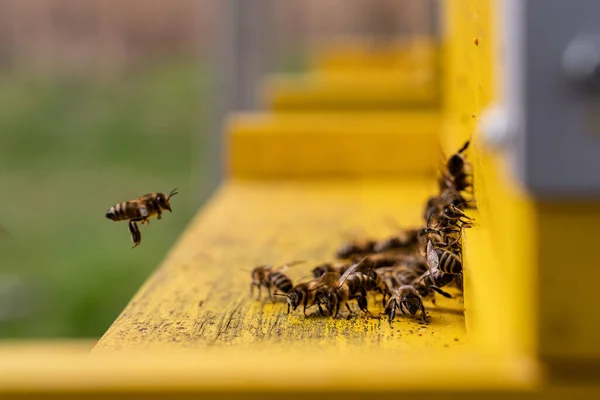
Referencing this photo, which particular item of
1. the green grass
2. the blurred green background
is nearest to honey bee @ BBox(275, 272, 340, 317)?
the green grass

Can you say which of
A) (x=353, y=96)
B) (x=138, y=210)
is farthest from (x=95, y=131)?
(x=138, y=210)

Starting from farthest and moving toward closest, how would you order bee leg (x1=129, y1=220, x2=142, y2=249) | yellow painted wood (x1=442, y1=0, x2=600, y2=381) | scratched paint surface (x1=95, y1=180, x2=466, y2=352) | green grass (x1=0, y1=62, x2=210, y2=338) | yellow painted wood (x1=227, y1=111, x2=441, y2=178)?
green grass (x1=0, y1=62, x2=210, y2=338) → yellow painted wood (x1=227, y1=111, x2=441, y2=178) → bee leg (x1=129, y1=220, x2=142, y2=249) → scratched paint surface (x1=95, y1=180, x2=466, y2=352) → yellow painted wood (x1=442, y1=0, x2=600, y2=381)

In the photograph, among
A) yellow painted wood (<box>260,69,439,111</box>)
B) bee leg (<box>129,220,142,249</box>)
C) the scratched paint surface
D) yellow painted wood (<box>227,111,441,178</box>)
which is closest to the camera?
the scratched paint surface

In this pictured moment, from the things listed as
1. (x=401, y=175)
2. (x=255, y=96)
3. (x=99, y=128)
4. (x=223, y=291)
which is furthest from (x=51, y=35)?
(x=223, y=291)

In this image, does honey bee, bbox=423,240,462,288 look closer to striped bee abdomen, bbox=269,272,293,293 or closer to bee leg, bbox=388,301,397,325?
bee leg, bbox=388,301,397,325

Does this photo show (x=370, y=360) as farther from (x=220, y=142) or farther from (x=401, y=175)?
(x=220, y=142)

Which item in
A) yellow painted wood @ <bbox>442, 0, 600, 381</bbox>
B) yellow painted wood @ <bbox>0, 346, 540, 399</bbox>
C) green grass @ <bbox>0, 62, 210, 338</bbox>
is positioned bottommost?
green grass @ <bbox>0, 62, 210, 338</bbox>

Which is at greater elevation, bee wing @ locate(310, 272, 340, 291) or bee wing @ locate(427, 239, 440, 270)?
bee wing @ locate(427, 239, 440, 270)
